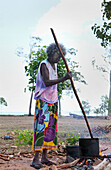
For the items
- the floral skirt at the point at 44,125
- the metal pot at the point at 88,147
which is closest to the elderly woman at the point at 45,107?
the floral skirt at the point at 44,125

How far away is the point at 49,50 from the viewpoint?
11.7 feet

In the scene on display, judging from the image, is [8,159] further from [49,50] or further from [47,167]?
[49,50]

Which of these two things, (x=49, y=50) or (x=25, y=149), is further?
(x=25, y=149)

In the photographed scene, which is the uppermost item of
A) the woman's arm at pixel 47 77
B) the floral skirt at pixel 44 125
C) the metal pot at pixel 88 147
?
the woman's arm at pixel 47 77

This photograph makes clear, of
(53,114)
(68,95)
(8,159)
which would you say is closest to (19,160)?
(8,159)

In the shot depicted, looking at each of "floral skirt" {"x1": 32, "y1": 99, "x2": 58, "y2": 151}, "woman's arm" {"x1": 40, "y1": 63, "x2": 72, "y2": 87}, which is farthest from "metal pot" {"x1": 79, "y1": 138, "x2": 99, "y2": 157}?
"woman's arm" {"x1": 40, "y1": 63, "x2": 72, "y2": 87}

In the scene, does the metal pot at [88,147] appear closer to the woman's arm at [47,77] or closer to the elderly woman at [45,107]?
the elderly woman at [45,107]

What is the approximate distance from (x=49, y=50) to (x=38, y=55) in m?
3.08

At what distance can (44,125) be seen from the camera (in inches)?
139

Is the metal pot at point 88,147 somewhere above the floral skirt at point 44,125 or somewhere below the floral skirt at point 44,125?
below

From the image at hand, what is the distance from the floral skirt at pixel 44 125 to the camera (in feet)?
11.5

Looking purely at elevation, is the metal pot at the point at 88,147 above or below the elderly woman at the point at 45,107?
below

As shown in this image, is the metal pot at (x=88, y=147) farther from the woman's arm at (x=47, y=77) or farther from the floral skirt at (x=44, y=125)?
the woman's arm at (x=47, y=77)

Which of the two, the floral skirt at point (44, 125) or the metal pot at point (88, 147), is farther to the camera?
the floral skirt at point (44, 125)
